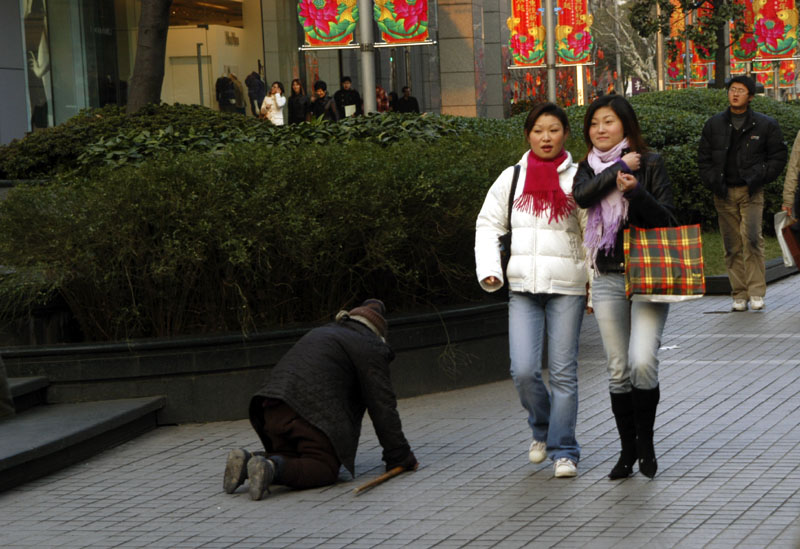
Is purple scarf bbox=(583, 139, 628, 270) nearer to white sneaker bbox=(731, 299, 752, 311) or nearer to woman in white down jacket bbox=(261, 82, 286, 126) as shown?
white sneaker bbox=(731, 299, 752, 311)

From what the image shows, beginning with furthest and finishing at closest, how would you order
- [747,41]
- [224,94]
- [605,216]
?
[224,94] → [747,41] → [605,216]

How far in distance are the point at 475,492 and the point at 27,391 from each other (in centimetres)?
301

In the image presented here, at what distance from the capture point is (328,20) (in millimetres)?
13961

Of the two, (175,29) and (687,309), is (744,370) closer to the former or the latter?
(687,309)

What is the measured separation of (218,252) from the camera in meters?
8.17

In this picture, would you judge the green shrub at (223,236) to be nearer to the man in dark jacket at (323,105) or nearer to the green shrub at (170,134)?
the green shrub at (170,134)

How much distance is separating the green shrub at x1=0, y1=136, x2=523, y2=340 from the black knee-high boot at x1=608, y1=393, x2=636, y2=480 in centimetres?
252

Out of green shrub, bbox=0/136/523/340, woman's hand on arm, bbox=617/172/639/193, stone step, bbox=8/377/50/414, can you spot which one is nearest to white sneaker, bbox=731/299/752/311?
green shrub, bbox=0/136/523/340

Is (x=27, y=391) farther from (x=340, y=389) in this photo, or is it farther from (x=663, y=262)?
(x=663, y=262)

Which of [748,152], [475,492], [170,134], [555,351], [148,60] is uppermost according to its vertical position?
[148,60]

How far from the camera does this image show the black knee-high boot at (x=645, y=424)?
609 centimetres

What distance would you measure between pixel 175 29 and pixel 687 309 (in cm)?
2166

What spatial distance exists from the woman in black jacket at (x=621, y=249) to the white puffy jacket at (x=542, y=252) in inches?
5.2

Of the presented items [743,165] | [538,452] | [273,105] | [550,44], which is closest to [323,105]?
[273,105]
